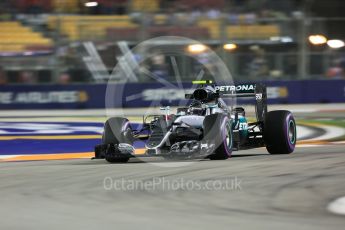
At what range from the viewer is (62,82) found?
24.2 meters

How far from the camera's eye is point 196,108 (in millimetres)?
9625

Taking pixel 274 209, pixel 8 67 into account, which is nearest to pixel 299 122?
pixel 8 67

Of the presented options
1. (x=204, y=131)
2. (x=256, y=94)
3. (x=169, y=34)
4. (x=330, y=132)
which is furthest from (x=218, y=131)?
(x=169, y=34)

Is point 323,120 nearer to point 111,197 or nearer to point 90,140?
point 90,140

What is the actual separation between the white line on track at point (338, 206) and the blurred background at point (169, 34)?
56.1 feet

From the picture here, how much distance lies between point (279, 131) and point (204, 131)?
1.61m

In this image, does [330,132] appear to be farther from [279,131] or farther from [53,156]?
[53,156]

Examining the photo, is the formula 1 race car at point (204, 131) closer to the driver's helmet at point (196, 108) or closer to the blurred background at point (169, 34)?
the driver's helmet at point (196, 108)

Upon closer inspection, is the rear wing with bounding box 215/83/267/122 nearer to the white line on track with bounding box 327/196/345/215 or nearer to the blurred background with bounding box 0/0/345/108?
the white line on track with bounding box 327/196/345/215

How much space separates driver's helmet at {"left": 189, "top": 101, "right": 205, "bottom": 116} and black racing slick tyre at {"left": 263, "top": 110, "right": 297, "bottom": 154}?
108 centimetres

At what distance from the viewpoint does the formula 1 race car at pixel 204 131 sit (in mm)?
9039

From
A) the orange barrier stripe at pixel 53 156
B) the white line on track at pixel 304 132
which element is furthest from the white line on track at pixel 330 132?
the orange barrier stripe at pixel 53 156

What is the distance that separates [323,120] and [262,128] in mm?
8540

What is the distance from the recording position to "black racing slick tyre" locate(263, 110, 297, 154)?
1004cm
